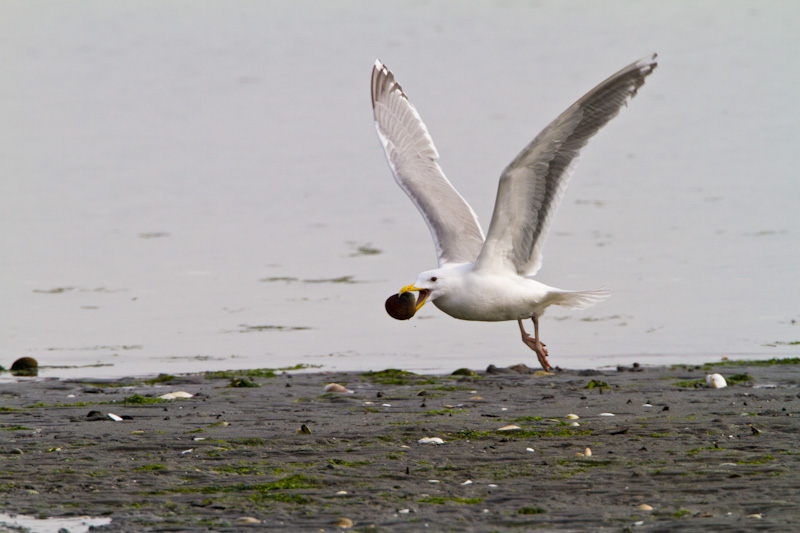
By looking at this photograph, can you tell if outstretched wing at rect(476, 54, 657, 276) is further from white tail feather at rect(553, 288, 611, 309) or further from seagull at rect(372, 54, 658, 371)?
white tail feather at rect(553, 288, 611, 309)

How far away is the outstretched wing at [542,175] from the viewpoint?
8.16 meters

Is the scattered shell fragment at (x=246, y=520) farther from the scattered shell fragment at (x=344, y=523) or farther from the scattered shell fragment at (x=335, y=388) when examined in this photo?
the scattered shell fragment at (x=335, y=388)

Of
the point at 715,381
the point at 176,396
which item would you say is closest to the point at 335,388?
the point at 176,396

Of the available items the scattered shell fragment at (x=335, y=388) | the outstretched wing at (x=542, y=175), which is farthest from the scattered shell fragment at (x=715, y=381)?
the scattered shell fragment at (x=335, y=388)

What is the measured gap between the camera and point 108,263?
13.8 m

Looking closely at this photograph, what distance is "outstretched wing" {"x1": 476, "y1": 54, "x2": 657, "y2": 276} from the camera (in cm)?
816

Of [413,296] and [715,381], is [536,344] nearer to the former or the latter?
[413,296]

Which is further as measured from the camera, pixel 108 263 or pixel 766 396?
pixel 108 263

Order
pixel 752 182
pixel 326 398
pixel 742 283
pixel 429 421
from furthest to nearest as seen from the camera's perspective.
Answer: pixel 752 182, pixel 742 283, pixel 326 398, pixel 429 421

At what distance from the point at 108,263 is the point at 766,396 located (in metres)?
7.91

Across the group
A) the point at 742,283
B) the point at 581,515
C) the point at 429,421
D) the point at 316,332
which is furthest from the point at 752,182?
the point at 581,515

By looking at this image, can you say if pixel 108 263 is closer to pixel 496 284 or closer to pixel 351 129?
pixel 496 284

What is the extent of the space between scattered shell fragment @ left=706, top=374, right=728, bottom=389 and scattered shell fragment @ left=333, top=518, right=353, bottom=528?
4283mm

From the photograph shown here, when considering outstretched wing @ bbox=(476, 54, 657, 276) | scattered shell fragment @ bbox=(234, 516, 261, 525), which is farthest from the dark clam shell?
scattered shell fragment @ bbox=(234, 516, 261, 525)
